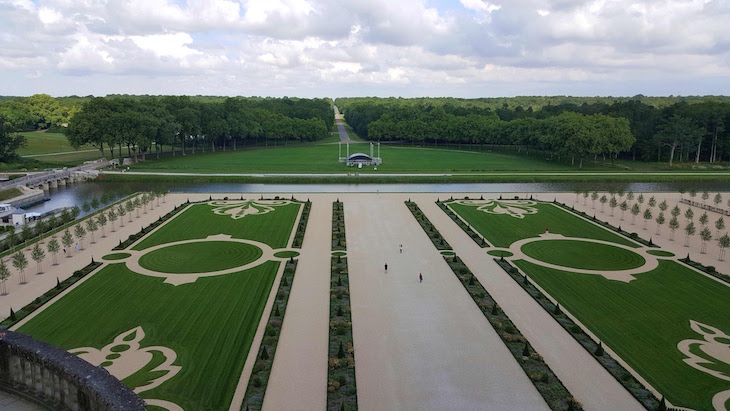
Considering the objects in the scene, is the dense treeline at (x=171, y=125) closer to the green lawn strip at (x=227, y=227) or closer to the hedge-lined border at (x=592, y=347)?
the green lawn strip at (x=227, y=227)

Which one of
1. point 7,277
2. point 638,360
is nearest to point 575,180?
point 638,360

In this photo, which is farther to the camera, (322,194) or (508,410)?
(322,194)

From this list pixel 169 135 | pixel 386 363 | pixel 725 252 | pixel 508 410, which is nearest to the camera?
pixel 508 410

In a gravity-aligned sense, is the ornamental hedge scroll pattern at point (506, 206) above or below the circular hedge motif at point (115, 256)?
above

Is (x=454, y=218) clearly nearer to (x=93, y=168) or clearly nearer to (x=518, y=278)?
(x=518, y=278)

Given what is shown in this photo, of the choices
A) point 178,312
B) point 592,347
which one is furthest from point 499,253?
point 178,312

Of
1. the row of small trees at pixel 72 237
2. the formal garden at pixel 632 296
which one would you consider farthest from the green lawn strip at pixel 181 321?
the formal garden at pixel 632 296

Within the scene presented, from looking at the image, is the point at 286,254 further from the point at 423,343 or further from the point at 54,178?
the point at 54,178

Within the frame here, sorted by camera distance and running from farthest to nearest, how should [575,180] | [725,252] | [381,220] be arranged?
[575,180]
[381,220]
[725,252]
